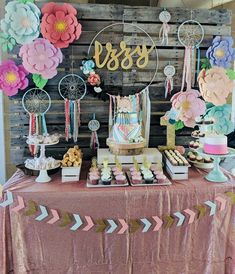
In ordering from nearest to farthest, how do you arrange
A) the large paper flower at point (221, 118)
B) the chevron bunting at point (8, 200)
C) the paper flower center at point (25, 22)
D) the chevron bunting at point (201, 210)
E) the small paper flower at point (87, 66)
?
the chevron bunting at point (8, 200) < the chevron bunting at point (201, 210) < the paper flower center at point (25, 22) < the small paper flower at point (87, 66) < the large paper flower at point (221, 118)

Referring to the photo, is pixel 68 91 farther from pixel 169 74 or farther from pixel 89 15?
pixel 169 74

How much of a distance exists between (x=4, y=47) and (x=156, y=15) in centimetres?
100

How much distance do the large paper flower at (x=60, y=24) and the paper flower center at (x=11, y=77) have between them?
31 centimetres

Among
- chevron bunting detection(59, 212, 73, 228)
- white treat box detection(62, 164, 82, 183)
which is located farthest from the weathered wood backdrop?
chevron bunting detection(59, 212, 73, 228)

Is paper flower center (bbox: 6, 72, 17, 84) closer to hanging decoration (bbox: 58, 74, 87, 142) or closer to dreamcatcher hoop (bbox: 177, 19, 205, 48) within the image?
hanging decoration (bbox: 58, 74, 87, 142)

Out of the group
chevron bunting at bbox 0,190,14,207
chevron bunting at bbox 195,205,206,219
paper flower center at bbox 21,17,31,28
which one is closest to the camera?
chevron bunting at bbox 0,190,14,207

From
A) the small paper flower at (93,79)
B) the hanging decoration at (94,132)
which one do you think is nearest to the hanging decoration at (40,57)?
the small paper flower at (93,79)

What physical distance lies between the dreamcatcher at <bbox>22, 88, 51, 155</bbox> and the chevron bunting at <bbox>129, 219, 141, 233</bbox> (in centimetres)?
78

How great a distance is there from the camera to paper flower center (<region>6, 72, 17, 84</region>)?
1965mm

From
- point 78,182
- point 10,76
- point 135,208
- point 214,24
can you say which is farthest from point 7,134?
point 214,24

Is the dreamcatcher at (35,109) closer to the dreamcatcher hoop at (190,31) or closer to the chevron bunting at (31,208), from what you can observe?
the chevron bunting at (31,208)

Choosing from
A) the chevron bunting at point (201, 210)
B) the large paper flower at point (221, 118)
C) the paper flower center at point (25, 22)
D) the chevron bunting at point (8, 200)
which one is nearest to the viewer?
the chevron bunting at point (8, 200)

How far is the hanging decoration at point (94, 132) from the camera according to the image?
216cm

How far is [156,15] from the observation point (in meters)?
2.10
